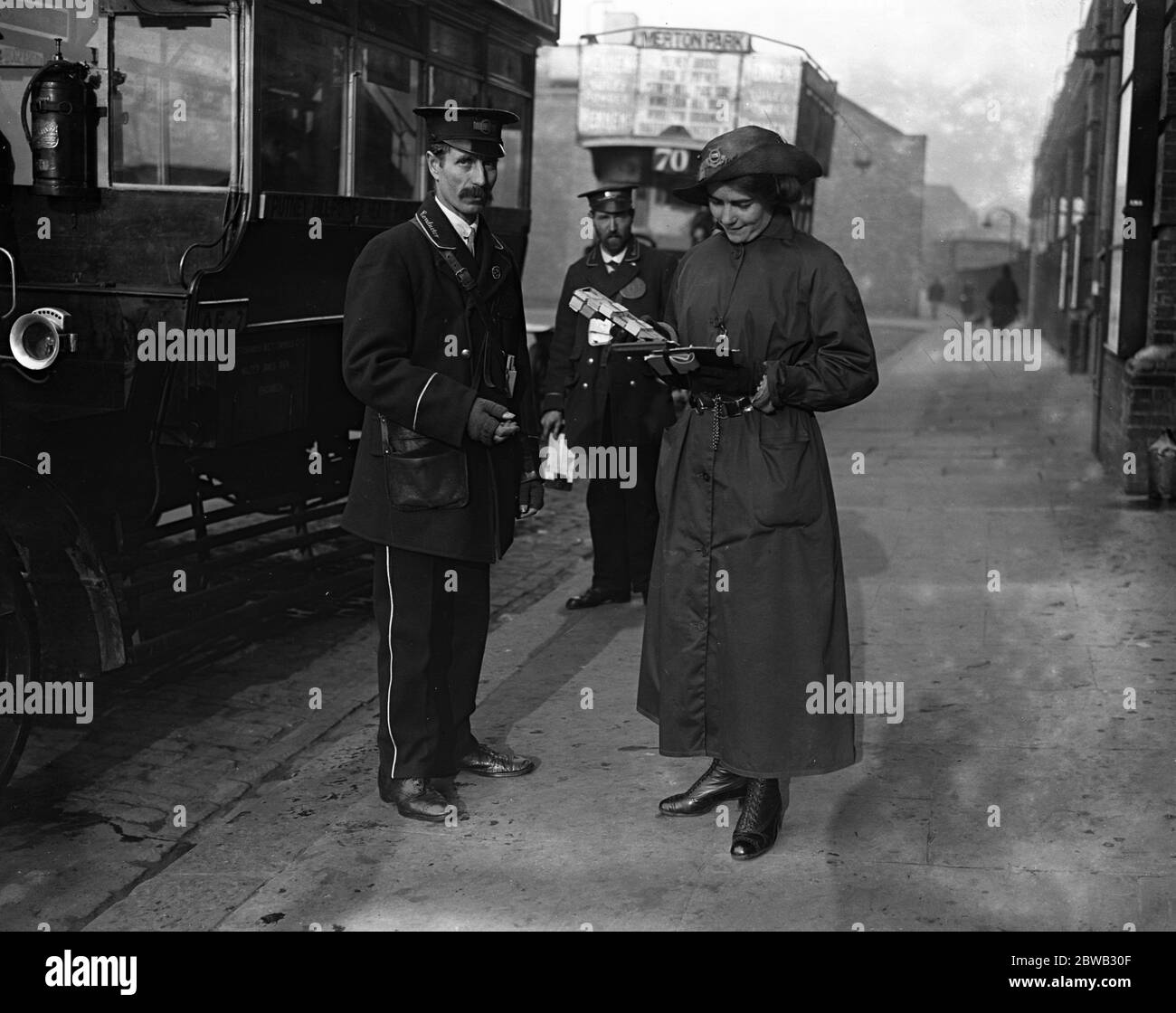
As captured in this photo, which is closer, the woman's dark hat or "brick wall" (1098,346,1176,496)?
the woman's dark hat

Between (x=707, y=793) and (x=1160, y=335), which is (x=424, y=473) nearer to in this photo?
(x=707, y=793)

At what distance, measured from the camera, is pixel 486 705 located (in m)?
6.05

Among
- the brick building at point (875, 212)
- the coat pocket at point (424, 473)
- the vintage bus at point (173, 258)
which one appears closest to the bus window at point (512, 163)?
the vintage bus at point (173, 258)

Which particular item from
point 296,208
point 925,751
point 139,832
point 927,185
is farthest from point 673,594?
point 927,185

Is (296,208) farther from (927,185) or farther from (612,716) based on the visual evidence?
(927,185)

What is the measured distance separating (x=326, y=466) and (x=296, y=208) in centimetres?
164

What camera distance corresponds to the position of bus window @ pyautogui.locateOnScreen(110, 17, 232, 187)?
6.25 meters

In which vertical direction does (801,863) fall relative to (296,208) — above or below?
below

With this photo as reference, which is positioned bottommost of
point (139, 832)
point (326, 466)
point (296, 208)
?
point (139, 832)

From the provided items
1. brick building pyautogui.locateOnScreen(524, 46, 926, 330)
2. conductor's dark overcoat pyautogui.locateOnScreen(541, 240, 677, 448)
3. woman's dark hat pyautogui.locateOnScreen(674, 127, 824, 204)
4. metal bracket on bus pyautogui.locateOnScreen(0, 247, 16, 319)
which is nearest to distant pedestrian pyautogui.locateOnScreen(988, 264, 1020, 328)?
brick building pyautogui.locateOnScreen(524, 46, 926, 330)

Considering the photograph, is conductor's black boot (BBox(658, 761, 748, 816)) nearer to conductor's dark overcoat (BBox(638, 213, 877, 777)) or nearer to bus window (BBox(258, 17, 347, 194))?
conductor's dark overcoat (BBox(638, 213, 877, 777))

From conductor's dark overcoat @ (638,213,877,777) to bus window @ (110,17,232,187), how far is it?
9.19 ft

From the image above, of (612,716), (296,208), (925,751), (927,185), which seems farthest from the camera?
(927,185)

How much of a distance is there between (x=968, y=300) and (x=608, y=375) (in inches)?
1980
